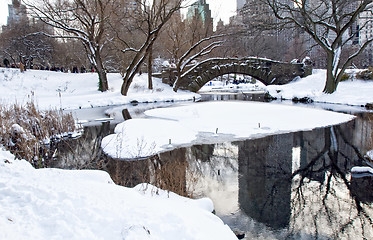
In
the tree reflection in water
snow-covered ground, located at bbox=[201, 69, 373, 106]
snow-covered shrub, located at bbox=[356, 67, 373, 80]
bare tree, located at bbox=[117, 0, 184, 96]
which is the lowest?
the tree reflection in water

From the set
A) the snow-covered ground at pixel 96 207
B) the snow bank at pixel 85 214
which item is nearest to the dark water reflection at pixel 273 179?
the snow-covered ground at pixel 96 207

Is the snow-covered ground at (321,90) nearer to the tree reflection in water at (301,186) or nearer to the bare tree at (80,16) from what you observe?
the tree reflection in water at (301,186)

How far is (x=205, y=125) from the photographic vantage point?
12.6 metres

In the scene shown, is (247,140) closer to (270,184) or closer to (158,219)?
(270,184)

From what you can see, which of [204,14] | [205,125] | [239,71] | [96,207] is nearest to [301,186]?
[96,207]

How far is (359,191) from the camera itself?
598 centimetres

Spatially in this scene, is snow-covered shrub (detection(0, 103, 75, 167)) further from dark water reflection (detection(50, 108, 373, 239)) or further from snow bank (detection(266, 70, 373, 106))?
snow bank (detection(266, 70, 373, 106))

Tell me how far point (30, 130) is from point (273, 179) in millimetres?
7987

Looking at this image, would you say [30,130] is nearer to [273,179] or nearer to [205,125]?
[205,125]

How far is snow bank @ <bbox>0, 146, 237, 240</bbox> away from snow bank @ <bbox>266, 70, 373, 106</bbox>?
1909 centimetres

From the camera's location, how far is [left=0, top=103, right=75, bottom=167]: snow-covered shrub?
7391mm

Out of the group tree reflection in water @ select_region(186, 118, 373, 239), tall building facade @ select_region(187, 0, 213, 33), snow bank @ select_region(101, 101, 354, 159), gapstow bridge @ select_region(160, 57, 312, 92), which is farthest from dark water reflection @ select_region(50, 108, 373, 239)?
tall building facade @ select_region(187, 0, 213, 33)

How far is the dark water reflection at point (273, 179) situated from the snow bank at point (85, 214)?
141cm

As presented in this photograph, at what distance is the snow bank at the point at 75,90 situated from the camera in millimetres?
22250
